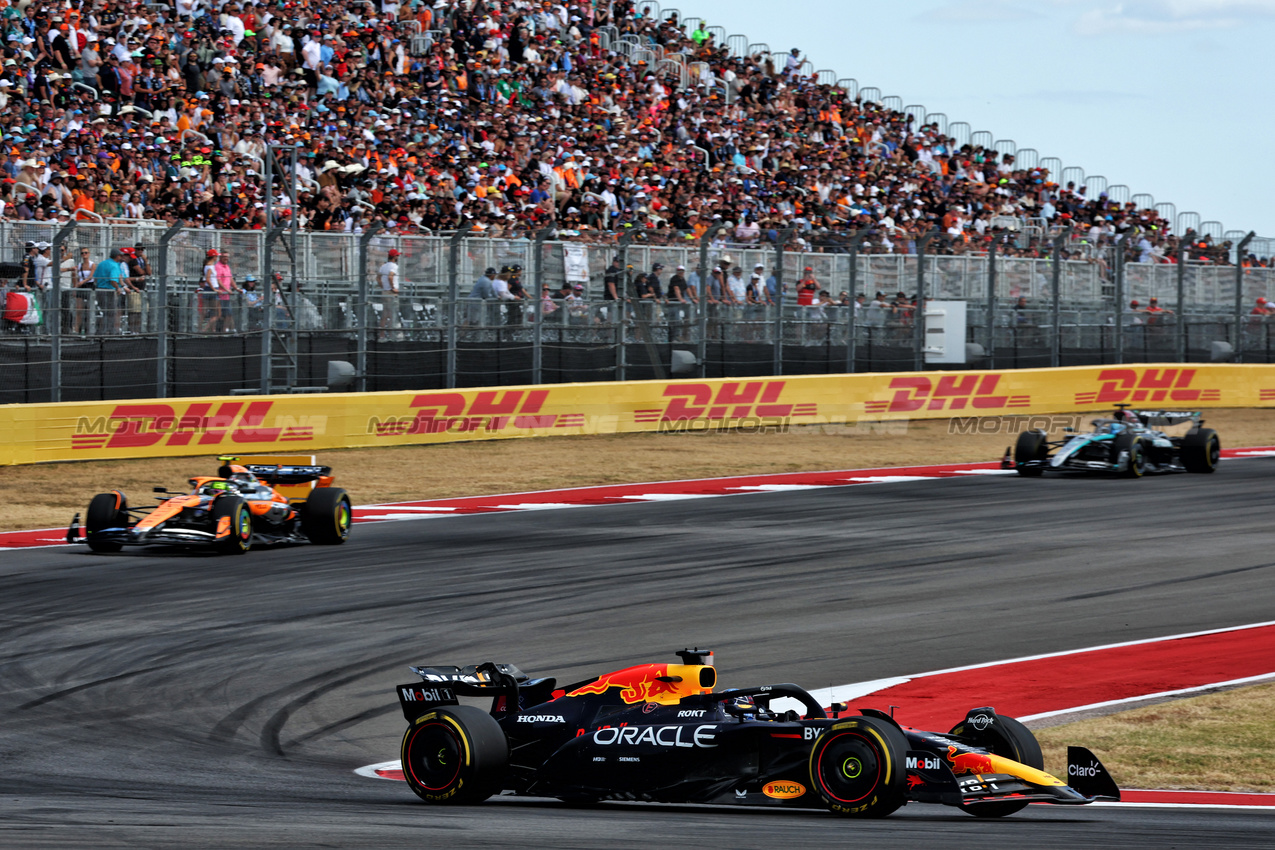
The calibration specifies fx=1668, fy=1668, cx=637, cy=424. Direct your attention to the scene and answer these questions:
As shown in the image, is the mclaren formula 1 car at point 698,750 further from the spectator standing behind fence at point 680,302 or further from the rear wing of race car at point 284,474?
the spectator standing behind fence at point 680,302

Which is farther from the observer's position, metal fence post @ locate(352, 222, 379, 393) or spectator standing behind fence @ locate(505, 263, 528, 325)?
spectator standing behind fence @ locate(505, 263, 528, 325)

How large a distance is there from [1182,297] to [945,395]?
A: 610cm

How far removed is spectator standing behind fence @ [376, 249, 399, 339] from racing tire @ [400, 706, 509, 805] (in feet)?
52.1

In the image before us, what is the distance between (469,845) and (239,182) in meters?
19.6

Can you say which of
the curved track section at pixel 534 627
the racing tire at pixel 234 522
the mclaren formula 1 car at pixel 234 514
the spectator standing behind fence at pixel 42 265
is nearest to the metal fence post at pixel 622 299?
the curved track section at pixel 534 627

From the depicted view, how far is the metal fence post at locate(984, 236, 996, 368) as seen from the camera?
28094 millimetres

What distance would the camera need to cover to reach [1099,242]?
29844 millimetres

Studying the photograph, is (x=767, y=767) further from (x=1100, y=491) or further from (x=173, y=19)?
(x=173, y=19)

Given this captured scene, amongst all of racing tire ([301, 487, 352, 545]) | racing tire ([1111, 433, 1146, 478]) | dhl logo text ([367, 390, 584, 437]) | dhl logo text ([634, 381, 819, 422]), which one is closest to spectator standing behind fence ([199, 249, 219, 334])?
dhl logo text ([367, 390, 584, 437])

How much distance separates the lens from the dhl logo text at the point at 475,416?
74.9ft

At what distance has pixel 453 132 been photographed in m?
28.4

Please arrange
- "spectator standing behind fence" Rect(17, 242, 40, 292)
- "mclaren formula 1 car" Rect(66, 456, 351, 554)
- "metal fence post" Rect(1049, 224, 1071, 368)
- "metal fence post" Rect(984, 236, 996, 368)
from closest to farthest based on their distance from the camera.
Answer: "mclaren formula 1 car" Rect(66, 456, 351, 554)
"spectator standing behind fence" Rect(17, 242, 40, 292)
"metal fence post" Rect(984, 236, 996, 368)
"metal fence post" Rect(1049, 224, 1071, 368)

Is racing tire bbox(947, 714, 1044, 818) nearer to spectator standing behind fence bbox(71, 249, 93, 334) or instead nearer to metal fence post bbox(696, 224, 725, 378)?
spectator standing behind fence bbox(71, 249, 93, 334)

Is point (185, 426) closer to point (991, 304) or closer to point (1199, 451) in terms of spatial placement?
point (1199, 451)
